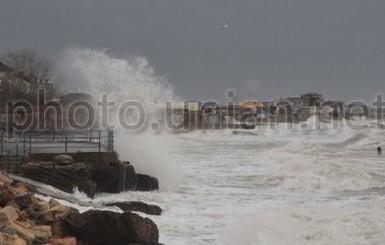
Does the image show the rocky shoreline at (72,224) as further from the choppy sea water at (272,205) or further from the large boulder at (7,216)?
the choppy sea water at (272,205)

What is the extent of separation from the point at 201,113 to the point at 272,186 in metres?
79.9

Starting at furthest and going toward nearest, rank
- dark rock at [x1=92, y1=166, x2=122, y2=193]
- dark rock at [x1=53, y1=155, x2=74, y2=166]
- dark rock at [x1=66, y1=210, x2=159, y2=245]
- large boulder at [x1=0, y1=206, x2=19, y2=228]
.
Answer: dark rock at [x1=92, y1=166, x2=122, y2=193] < dark rock at [x1=53, y1=155, x2=74, y2=166] < dark rock at [x1=66, y1=210, x2=159, y2=245] < large boulder at [x1=0, y1=206, x2=19, y2=228]

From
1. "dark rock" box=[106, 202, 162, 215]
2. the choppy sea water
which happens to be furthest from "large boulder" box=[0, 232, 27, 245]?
"dark rock" box=[106, 202, 162, 215]

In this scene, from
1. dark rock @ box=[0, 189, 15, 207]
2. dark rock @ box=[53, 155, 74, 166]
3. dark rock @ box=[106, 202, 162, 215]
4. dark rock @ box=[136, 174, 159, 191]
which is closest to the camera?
dark rock @ box=[0, 189, 15, 207]

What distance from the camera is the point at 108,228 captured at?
10055 mm

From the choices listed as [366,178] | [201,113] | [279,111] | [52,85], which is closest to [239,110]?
[279,111]

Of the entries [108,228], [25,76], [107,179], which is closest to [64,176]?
[107,179]

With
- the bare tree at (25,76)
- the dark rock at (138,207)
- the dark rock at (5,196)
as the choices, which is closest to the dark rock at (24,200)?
the dark rock at (5,196)

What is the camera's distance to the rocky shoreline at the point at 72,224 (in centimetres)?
953

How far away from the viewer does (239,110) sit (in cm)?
13562

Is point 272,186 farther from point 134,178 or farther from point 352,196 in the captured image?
point 134,178

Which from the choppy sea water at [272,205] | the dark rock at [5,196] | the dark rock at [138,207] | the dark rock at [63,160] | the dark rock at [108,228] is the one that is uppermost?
Result: the dark rock at [63,160]

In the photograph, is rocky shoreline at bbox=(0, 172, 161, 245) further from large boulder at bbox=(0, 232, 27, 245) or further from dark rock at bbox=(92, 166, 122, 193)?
dark rock at bbox=(92, 166, 122, 193)

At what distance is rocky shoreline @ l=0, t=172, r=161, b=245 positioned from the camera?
31.3 ft
